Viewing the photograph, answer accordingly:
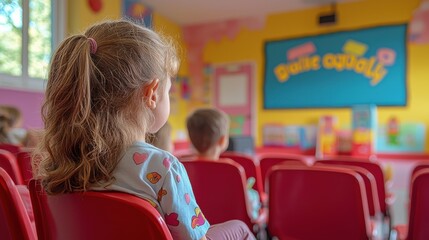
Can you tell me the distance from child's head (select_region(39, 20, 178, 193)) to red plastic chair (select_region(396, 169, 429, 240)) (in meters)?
0.99

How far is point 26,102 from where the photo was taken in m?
3.40

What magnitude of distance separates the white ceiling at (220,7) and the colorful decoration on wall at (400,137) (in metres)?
1.74

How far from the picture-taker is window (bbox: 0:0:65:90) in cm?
278

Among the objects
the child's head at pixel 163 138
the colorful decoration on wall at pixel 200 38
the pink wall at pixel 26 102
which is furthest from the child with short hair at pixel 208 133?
the colorful decoration on wall at pixel 200 38

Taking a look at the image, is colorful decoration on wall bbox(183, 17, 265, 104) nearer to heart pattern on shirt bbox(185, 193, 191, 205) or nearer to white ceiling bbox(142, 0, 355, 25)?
white ceiling bbox(142, 0, 355, 25)

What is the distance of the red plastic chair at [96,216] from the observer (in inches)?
23.9

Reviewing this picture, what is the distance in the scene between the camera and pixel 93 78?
2.41 feet

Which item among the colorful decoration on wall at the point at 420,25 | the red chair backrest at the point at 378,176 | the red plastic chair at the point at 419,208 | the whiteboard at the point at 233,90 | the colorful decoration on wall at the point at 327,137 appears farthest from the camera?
the whiteboard at the point at 233,90

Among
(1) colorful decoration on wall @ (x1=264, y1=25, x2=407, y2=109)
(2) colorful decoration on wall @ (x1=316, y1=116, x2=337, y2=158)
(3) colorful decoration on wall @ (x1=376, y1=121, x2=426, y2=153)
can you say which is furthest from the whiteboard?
(3) colorful decoration on wall @ (x1=376, y1=121, x2=426, y2=153)

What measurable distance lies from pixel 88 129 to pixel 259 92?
457 centimetres

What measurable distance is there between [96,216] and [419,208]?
1.14m

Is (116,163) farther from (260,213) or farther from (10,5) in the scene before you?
(10,5)

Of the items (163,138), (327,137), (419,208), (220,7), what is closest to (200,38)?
(220,7)

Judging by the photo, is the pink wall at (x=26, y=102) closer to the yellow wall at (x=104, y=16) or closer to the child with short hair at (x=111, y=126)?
the yellow wall at (x=104, y=16)
